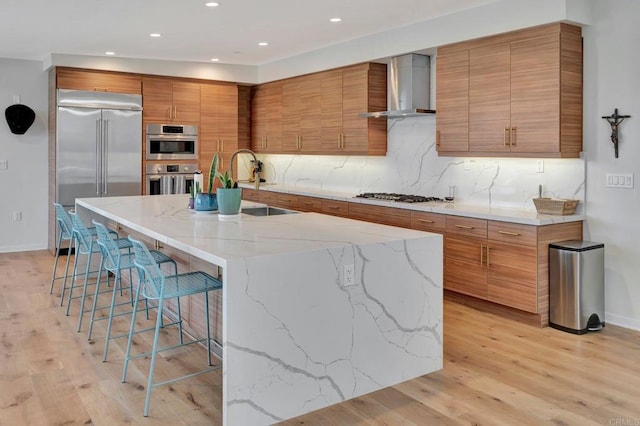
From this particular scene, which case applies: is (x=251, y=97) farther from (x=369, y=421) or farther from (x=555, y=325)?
(x=369, y=421)

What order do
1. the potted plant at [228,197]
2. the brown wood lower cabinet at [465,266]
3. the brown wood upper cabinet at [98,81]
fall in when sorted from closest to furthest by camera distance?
the potted plant at [228,197], the brown wood lower cabinet at [465,266], the brown wood upper cabinet at [98,81]

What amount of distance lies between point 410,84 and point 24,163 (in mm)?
5157

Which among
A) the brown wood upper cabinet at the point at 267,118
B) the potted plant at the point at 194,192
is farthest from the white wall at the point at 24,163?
the potted plant at the point at 194,192

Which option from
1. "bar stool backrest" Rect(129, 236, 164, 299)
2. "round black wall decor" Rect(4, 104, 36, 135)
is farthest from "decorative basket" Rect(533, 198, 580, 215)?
"round black wall decor" Rect(4, 104, 36, 135)

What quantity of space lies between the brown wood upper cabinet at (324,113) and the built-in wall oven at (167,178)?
3.85ft

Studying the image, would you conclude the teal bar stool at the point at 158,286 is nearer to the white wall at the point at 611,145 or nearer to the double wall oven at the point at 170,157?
the white wall at the point at 611,145

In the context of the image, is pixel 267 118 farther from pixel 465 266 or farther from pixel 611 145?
pixel 611 145

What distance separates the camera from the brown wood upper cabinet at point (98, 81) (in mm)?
6992

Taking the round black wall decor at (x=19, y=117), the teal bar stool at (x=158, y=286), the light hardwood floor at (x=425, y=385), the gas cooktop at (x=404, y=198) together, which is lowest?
the light hardwood floor at (x=425, y=385)

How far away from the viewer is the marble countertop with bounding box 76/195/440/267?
9.20 ft

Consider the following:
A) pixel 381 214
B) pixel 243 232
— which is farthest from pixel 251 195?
pixel 243 232

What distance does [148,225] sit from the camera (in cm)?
358

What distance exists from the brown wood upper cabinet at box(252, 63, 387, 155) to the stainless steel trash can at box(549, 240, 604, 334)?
8.57ft

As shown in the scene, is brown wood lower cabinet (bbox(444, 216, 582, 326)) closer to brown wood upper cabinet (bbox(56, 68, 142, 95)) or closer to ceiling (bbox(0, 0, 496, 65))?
Result: ceiling (bbox(0, 0, 496, 65))
